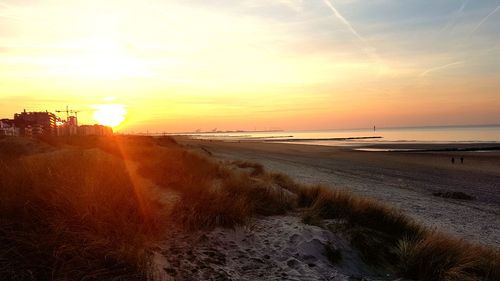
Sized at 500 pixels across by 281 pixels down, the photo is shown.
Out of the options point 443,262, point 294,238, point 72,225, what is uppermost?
point 72,225

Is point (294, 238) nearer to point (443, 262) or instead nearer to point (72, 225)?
point (443, 262)

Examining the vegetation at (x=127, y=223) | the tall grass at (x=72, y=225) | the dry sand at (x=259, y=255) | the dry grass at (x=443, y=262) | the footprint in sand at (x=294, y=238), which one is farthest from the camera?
the footprint in sand at (x=294, y=238)

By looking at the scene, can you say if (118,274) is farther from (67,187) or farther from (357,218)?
(357,218)

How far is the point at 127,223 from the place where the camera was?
19.3 feet

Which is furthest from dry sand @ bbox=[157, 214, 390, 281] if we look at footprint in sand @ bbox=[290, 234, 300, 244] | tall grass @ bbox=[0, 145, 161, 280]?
tall grass @ bbox=[0, 145, 161, 280]

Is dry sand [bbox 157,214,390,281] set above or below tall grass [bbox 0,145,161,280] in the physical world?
below

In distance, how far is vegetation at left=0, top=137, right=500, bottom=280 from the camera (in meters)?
4.59

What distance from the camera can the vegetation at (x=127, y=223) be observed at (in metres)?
4.59

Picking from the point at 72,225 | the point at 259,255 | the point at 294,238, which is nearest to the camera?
the point at 72,225

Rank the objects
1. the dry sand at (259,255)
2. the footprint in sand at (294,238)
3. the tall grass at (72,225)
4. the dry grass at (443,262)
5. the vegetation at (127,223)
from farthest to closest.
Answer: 1. the footprint in sand at (294,238)
2. the dry grass at (443,262)
3. the dry sand at (259,255)
4. the vegetation at (127,223)
5. the tall grass at (72,225)

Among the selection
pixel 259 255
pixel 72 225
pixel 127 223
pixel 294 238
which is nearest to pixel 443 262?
pixel 294 238

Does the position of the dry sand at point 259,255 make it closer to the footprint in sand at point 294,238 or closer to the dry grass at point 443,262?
the footprint in sand at point 294,238

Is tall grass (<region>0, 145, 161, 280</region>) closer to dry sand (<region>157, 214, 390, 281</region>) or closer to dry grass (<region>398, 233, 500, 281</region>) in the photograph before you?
dry sand (<region>157, 214, 390, 281</region>)

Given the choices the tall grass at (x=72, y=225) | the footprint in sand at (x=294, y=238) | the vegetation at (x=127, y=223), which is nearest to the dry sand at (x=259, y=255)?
the footprint in sand at (x=294, y=238)
